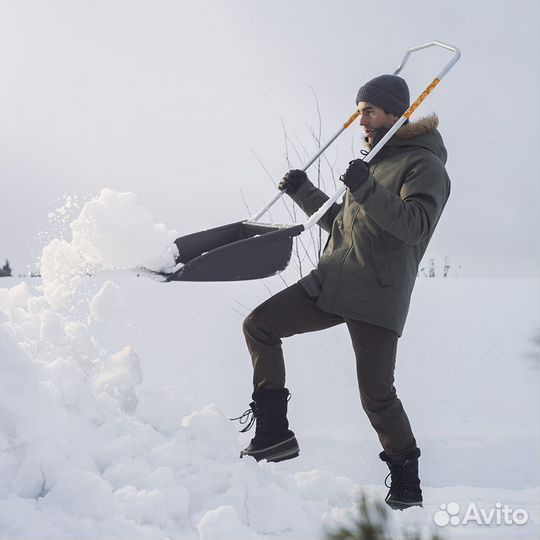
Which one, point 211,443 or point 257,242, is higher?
point 257,242

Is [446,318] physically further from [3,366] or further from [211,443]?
[3,366]

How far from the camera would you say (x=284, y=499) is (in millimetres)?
3123

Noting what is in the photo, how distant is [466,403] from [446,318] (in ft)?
6.00

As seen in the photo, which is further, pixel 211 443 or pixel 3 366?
pixel 211 443

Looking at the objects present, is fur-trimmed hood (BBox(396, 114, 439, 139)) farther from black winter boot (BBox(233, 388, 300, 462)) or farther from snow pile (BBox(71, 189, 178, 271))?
black winter boot (BBox(233, 388, 300, 462))

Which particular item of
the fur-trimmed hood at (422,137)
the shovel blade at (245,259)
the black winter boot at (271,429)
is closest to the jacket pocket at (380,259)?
the shovel blade at (245,259)

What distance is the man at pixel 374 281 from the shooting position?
312 cm

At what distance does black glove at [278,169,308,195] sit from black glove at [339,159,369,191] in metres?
0.65

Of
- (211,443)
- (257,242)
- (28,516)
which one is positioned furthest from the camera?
(211,443)

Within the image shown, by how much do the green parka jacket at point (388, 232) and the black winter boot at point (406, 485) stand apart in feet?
2.01

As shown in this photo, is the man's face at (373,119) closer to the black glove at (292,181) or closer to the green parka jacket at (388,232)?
the green parka jacket at (388,232)

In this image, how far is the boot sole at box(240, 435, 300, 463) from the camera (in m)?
3.55

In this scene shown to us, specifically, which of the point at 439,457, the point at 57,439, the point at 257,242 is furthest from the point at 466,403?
the point at 57,439

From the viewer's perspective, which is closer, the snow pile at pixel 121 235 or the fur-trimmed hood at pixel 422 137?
the fur-trimmed hood at pixel 422 137
